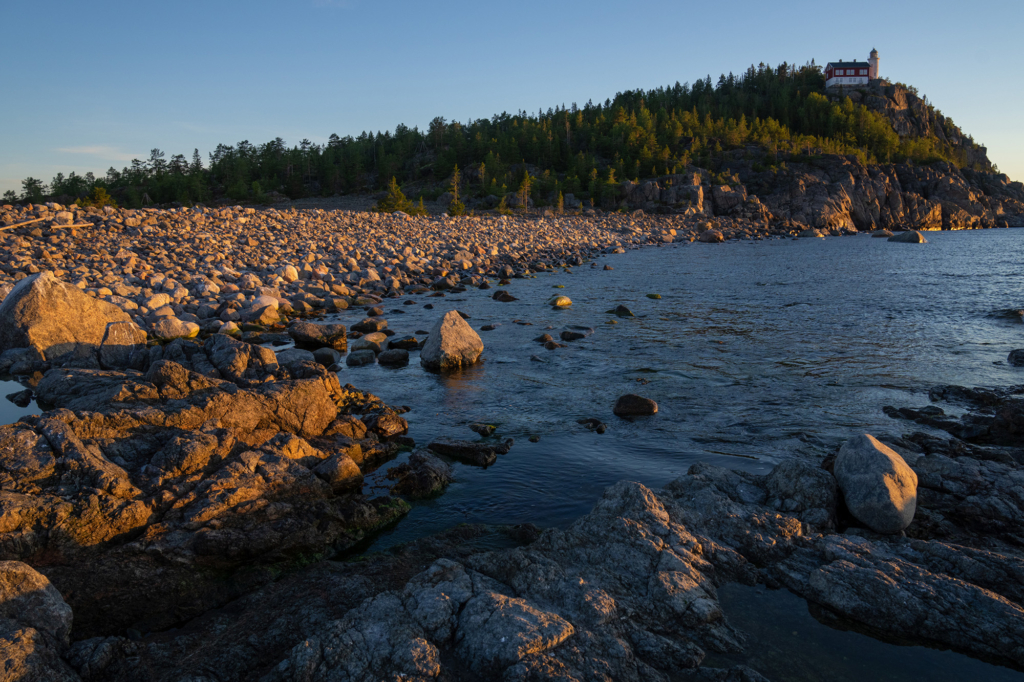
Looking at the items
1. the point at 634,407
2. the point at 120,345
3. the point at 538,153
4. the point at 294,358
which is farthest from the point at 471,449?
the point at 538,153

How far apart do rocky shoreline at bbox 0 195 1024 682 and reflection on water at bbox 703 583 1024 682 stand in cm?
14

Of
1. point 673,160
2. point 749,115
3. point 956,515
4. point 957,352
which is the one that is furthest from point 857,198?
point 956,515

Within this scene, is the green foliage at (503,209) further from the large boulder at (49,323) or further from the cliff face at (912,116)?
the cliff face at (912,116)

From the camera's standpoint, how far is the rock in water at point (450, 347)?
13258 mm

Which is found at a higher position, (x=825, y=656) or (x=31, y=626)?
(x=31, y=626)

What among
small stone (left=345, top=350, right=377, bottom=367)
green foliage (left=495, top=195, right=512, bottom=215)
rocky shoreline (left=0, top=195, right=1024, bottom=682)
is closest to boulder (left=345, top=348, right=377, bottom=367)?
small stone (left=345, top=350, right=377, bottom=367)

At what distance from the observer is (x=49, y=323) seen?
11797 millimetres

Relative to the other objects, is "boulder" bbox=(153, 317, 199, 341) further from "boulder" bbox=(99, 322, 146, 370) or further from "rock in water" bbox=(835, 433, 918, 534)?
"rock in water" bbox=(835, 433, 918, 534)

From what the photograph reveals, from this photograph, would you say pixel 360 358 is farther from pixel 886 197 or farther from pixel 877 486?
pixel 886 197

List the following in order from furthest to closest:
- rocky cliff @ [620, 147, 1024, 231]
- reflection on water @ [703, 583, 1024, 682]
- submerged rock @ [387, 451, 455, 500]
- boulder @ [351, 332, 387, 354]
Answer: rocky cliff @ [620, 147, 1024, 231], boulder @ [351, 332, 387, 354], submerged rock @ [387, 451, 455, 500], reflection on water @ [703, 583, 1024, 682]

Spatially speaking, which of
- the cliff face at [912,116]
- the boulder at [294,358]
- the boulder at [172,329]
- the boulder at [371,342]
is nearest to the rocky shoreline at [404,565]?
the boulder at [294,358]

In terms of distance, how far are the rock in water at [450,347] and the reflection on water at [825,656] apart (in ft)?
30.4

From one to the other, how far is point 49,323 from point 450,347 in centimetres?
871

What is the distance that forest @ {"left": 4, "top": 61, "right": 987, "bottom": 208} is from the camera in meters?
68.8
